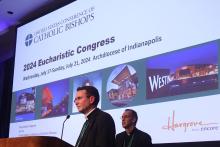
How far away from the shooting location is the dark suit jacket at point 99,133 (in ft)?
8.83

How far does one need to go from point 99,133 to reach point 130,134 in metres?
1.07

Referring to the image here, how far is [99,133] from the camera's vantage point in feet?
8.93

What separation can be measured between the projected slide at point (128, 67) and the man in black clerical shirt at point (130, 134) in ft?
0.20

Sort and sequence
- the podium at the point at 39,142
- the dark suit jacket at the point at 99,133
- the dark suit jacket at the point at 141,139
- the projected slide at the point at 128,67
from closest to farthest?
1. the podium at the point at 39,142
2. the dark suit jacket at the point at 99,133
3. the projected slide at the point at 128,67
4. the dark suit jacket at the point at 141,139

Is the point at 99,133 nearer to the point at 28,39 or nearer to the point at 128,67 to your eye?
the point at 128,67

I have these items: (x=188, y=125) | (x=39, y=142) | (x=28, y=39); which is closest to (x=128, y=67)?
(x=188, y=125)

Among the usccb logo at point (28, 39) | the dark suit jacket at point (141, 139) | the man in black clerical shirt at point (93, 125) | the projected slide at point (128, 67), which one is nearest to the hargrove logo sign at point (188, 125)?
the projected slide at point (128, 67)

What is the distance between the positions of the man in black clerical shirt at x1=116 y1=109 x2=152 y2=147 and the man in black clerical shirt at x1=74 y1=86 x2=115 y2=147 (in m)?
0.85

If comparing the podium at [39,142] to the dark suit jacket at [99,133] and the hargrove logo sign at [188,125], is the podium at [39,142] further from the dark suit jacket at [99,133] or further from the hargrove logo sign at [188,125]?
the hargrove logo sign at [188,125]

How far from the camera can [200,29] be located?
3.41 meters

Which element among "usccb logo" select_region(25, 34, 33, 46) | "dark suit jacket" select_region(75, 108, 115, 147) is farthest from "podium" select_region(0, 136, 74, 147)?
"usccb logo" select_region(25, 34, 33, 46)

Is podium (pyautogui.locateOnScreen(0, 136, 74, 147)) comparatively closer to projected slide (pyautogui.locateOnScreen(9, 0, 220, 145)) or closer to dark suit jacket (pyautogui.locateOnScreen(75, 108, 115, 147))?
dark suit jacket (pyautogui.locateOnScreen(75, 108, 115, 147))

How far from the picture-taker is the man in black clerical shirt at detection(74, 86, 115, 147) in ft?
8.88

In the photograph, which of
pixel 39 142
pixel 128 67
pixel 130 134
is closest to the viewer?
pixel 39 142
